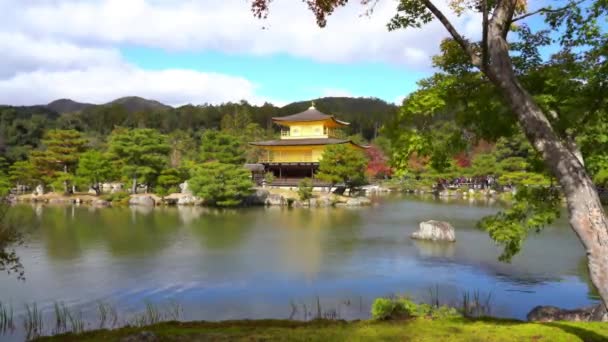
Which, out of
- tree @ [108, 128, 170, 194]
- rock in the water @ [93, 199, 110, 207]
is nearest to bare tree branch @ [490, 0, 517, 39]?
rock in the water @ [93, 199, 110, 207]

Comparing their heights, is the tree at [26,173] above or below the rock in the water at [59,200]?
above

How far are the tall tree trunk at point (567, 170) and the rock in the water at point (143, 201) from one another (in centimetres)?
2198

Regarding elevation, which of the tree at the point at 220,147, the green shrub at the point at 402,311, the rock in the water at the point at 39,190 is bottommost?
the green shrub at the point at 402,311

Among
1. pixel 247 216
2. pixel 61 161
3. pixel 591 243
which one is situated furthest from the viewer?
pixel 61 161

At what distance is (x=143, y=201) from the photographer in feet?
77.0

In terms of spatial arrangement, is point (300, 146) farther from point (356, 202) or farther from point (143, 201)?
point (143, 201)

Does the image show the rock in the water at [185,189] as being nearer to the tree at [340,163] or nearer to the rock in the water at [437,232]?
the tree at [340,163]

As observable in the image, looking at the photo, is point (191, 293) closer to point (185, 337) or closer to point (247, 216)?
point (185, 337)

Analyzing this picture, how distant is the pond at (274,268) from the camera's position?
7762 millimetres

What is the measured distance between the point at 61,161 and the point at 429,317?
26182 mm

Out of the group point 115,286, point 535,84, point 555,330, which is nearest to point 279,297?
point 115,286

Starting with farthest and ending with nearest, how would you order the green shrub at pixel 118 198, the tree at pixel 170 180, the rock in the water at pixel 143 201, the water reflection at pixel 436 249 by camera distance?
the tree at pixel 170 180 < the green shrub at pixel 118 198 < the rock in the water at pixel 143 201 < the water reflection at pixel 436 249

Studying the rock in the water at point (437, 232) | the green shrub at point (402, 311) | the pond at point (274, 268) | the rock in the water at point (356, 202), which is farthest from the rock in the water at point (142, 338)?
the rock in the water at point (356, 202)

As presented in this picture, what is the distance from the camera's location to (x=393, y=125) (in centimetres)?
421
